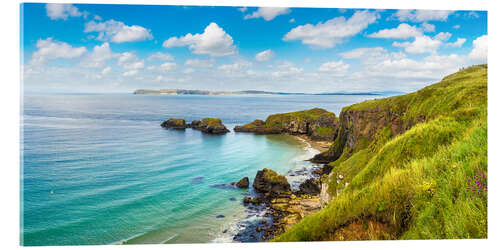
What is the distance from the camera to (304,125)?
50969 mm

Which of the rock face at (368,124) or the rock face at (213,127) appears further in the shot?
the rock face at (213,127)

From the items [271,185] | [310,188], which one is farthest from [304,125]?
[271,185]

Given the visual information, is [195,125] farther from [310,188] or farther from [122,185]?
[310,188]

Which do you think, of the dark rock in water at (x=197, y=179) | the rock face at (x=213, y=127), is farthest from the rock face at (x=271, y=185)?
the rock face at (x=213, y=127)

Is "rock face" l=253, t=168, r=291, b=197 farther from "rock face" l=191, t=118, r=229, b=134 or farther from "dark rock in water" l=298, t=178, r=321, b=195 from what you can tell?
"rock face" l=191, t=118, r=229, b=134

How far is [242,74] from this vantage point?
12.0 metres

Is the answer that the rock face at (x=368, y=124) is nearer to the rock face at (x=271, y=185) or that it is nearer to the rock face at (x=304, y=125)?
the rock face at (x=271, y=185)

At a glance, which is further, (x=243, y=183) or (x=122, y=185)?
(x=243, y=183)

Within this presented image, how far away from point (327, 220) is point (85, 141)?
110 feet

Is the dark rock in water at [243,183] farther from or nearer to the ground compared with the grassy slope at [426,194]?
nearer to the ground

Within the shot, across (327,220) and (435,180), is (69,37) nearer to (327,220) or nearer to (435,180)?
(327,220)

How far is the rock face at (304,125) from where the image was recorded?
150 feet

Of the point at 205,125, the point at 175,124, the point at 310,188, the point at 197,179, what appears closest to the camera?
the point at 310,188

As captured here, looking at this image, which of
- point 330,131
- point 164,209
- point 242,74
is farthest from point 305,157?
point 242,74
